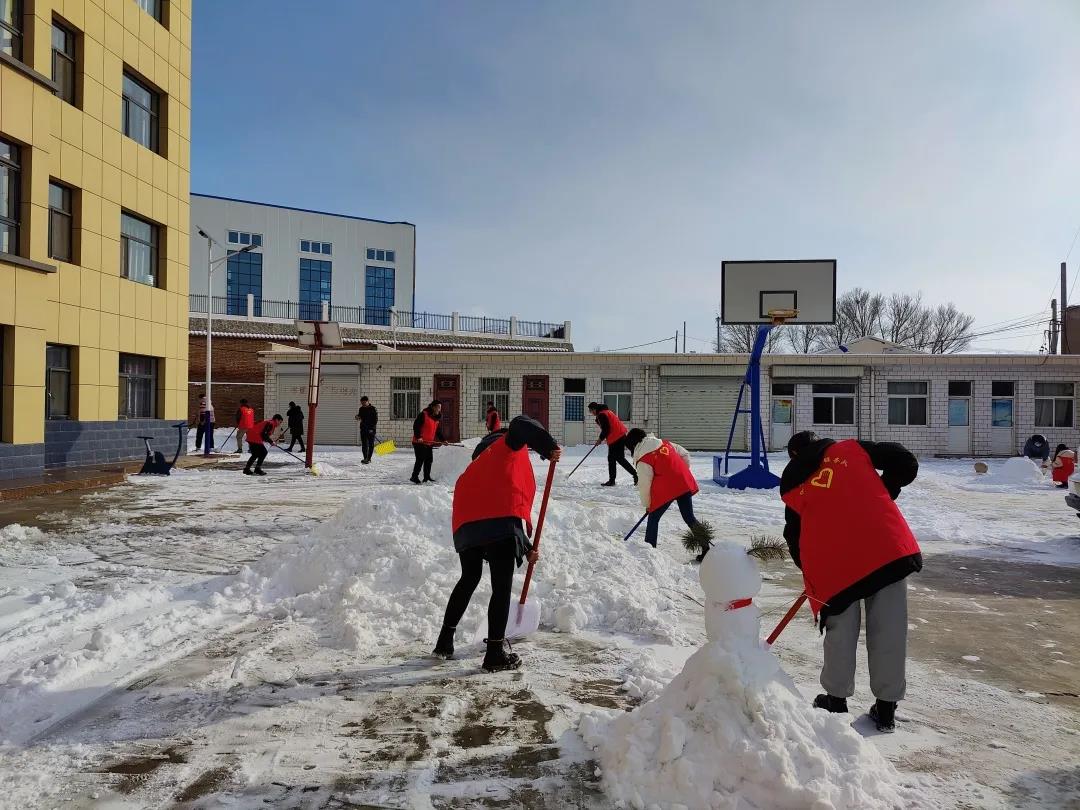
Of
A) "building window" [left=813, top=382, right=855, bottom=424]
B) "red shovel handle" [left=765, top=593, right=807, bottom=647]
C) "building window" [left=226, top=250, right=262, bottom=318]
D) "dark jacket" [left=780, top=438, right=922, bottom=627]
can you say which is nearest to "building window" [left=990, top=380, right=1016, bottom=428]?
"building window" [left=813, top=382, right=855, bottom=424]

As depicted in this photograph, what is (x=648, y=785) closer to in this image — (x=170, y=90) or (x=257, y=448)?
(x=257, y=448)

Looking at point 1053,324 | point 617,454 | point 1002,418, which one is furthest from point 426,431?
point 1053,324

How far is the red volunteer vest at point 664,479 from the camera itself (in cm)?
732

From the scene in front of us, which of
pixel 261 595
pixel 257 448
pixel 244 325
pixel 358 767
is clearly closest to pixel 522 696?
pixel 358 767

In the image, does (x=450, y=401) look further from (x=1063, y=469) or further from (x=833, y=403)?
(x=1063, y=469)

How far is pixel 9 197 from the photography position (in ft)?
40.2

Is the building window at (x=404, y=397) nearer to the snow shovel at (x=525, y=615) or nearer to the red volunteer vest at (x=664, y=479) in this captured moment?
the red volunteer vest at (x=664, y=479)

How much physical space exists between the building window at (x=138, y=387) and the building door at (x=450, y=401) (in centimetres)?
1076

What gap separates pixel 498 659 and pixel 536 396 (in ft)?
72.4

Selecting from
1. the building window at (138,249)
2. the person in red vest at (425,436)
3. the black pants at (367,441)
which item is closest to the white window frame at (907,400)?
the black pants at (367,441)

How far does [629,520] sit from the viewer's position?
27.9ft

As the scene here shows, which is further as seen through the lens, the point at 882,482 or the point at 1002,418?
the point at 1002,418

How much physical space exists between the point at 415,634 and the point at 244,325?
104 ft

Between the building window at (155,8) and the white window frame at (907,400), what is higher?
the building window at (155,8)
